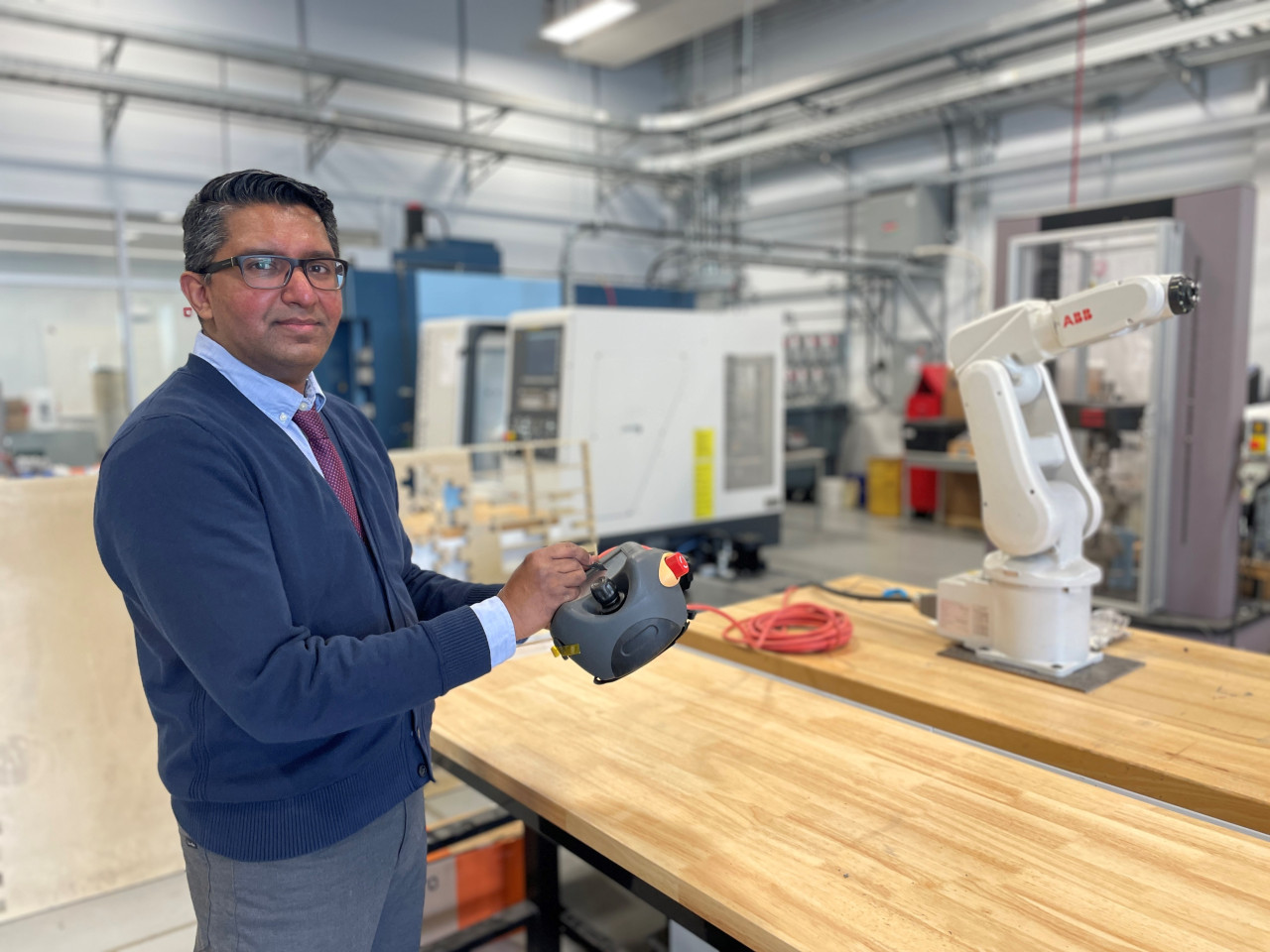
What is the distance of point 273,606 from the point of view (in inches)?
35.9

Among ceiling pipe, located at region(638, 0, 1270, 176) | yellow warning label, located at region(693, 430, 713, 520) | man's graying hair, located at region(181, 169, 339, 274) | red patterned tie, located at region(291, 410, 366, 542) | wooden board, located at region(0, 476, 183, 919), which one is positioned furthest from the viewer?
yellow warning label, located at region(693, 430, 713, 520)

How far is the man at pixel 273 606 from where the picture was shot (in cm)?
90

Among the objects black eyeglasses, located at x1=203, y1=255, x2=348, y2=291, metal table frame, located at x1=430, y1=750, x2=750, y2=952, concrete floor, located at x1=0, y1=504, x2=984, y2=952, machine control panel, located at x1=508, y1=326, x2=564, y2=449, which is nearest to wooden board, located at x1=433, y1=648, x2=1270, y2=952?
metal table frame, located at x1=430, y1=750, x2=750, y2=952

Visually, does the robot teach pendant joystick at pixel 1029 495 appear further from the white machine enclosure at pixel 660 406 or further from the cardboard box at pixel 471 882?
the white machine enclosure at pixel 660 406

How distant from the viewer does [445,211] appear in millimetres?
8898

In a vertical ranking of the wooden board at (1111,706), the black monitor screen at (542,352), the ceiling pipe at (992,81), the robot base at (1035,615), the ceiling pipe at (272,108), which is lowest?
the wooden board at (1111,706)

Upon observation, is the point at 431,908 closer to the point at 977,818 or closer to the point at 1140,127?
the point at 977,818

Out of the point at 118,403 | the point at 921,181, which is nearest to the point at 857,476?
the point at 921,181

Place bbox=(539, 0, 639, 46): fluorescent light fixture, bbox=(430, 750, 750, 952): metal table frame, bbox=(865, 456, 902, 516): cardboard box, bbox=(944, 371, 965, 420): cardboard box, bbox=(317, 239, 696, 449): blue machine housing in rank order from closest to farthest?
bbox=(430, 750, 750, 952): metal table frame < bbox=(317, 239, 696, 449): blue machine housing < bbox=(539, 0, 639, 46): fluorescent light fixture < bbox=(944, 371, 965, 420): cardboard box < bbox=(865, 456, 902, 516): cardboard box

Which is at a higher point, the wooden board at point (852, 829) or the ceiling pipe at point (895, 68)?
the ceiling pipe at point (895, 68)

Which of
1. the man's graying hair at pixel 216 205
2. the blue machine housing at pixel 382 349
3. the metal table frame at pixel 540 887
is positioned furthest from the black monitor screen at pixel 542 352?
the man's graying hair at pixel 216 205

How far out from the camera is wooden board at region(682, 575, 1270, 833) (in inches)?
49.4

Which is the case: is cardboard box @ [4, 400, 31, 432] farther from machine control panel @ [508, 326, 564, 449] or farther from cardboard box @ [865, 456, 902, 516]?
cardboard box @ [865, 456, 902, 516]

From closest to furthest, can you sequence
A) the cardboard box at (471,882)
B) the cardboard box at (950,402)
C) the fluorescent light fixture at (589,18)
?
the cardboard box at (471,882)
the fluorescent light fixture at (589,18)
the cardboard box at (950,402)
